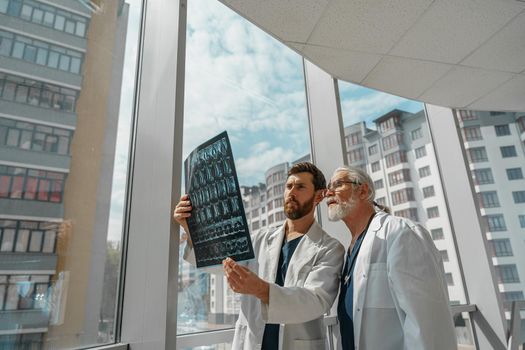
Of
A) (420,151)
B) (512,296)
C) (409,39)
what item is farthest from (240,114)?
(512,296)

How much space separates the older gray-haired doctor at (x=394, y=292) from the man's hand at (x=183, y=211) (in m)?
0.71

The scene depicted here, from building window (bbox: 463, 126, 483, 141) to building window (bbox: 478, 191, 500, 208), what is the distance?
1.85 feet

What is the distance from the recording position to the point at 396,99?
3168 millimetres

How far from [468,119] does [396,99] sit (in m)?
0.89

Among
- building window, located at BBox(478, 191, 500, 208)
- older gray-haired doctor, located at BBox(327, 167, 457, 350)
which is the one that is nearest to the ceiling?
building window, located at BBox(478, 191, 500, 208)

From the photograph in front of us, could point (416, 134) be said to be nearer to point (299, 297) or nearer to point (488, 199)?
point (488, 199)

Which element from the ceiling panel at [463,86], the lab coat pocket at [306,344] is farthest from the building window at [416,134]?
the lab coat pocket at [306,344]

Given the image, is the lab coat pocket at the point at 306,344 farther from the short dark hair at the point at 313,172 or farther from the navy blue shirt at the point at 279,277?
the short dark hair at the point at 313,172

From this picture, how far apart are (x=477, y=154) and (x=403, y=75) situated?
4.83 ft

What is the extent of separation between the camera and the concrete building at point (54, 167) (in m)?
1.10

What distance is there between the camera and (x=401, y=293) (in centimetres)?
118

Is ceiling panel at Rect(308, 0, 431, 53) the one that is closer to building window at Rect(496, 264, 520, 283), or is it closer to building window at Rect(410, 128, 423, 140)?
building window at Rect(410, 128, 423, 140)

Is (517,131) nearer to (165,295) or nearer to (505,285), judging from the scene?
(505,285)

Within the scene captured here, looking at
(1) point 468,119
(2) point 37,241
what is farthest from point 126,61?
(1) point 468,119
